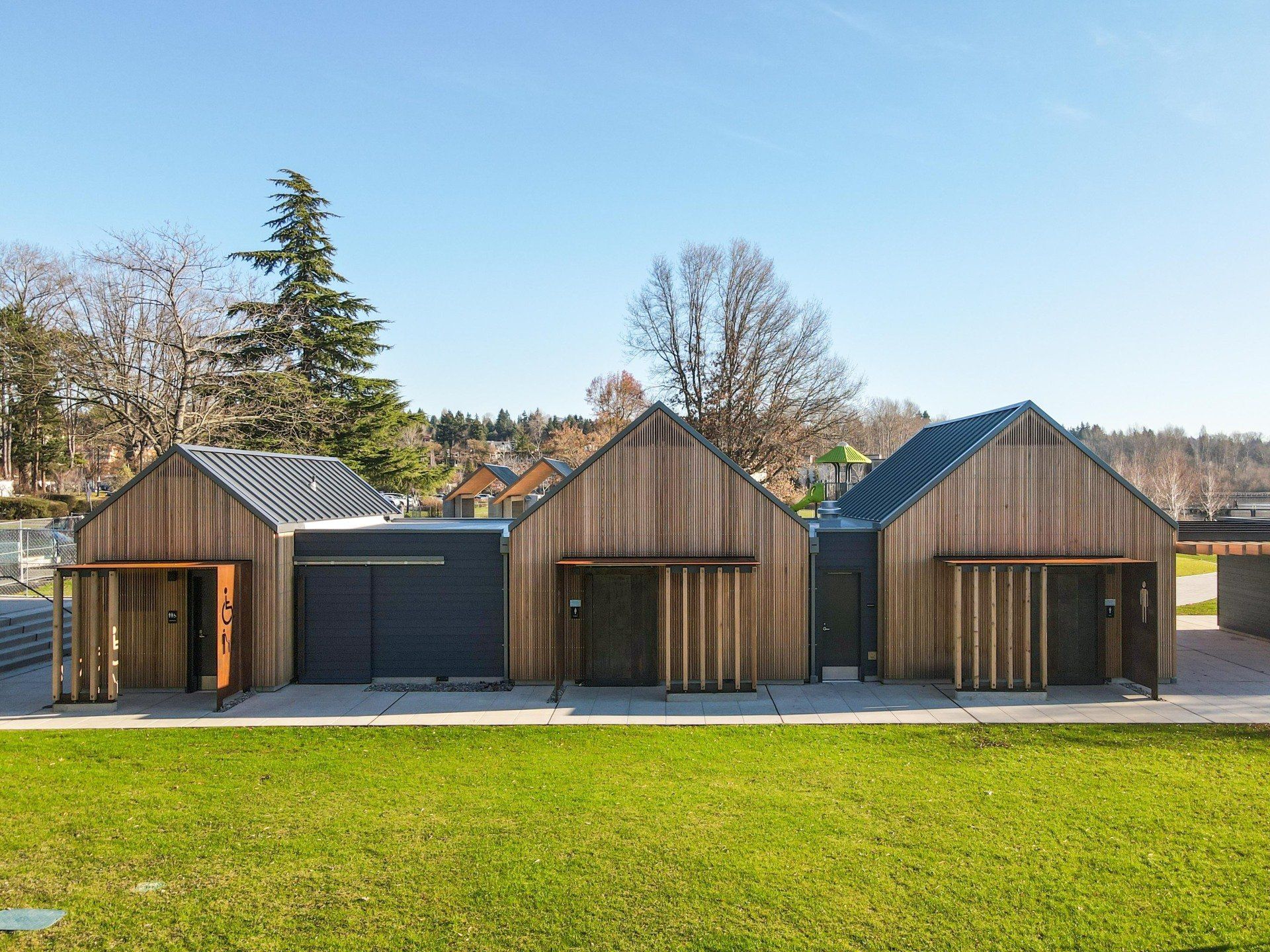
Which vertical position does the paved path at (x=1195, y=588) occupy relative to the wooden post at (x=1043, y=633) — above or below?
below

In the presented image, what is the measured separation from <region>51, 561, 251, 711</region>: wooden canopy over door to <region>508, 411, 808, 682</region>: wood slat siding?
4.55m

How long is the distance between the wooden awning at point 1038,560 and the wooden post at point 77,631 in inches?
550

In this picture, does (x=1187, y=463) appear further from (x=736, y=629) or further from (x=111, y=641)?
(x=111, y=641)

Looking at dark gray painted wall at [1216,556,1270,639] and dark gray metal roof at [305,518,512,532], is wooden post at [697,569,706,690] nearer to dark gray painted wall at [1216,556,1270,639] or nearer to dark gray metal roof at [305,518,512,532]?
dark gray metal roof at [305,518,512,532]

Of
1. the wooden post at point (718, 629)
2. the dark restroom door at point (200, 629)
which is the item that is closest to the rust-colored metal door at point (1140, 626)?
the wooden post at point (718, 629)

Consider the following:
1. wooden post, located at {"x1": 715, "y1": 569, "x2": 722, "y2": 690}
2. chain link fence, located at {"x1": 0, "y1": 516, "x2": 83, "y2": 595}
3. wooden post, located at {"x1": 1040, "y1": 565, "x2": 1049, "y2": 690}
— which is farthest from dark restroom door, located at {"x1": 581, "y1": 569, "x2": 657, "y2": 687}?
chain link fence, located at {"x1": 0, "y1": 516, "x2": 83, "y2": 595}

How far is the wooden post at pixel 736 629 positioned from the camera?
13.5 m

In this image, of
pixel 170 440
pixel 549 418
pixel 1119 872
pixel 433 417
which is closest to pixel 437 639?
pixel 1119 872

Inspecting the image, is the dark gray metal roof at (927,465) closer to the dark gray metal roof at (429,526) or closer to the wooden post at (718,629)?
the wooden post at (718,629)

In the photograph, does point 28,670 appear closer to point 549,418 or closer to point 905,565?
point 905,565

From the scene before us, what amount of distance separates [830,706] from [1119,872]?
19.1 ft

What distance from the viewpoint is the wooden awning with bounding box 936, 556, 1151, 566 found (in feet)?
44.8

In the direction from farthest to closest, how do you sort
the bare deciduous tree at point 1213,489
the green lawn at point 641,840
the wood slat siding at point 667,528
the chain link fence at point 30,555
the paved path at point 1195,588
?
1. the bare deciduous tree at point 1213,489
2. the paved path at point 1195,588
3. the chain link fence at point 30,555
4. the wood slat siding at point 667,528
5. the green lawn at point 641,840

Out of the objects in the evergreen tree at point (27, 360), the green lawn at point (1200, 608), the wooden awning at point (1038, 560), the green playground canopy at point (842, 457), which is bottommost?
the green lawn at point (1200, 608)
